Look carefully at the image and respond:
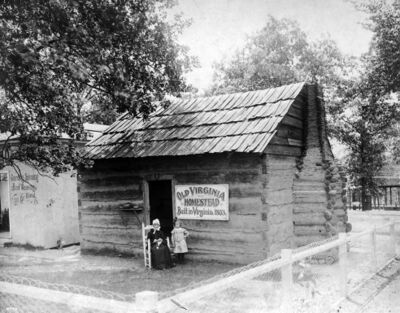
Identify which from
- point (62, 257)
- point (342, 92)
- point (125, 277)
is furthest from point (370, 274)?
point (342, 92)

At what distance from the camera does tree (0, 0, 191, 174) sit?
890 centimetres

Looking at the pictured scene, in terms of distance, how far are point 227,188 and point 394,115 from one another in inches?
532

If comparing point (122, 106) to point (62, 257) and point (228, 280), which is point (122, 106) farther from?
point (228, 280)

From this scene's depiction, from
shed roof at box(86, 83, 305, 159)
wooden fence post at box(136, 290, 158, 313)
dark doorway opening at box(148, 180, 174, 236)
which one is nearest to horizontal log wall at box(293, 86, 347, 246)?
shed roof at box(86, 83, 305, 159)

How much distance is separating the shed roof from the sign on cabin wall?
3.48 feet

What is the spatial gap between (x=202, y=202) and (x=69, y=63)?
4.77 m

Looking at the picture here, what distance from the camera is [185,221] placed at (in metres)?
11.6

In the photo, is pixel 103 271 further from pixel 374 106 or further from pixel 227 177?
pixel 374 106

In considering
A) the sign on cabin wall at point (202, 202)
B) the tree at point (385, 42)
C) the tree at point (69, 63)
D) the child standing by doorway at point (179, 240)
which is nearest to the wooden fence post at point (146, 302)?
the tree at point (69, 63)

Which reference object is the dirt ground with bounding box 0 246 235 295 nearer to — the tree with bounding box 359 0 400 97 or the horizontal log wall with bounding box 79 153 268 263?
the horizontal log wall with bounding box 79 153 268 263

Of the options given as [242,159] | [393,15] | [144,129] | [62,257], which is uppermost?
[393,15]

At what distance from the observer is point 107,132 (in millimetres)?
14086

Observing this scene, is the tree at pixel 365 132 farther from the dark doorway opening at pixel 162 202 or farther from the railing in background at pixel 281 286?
the dark doorway opening at pixel 162 202

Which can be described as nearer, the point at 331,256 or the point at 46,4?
the point at 46,4
